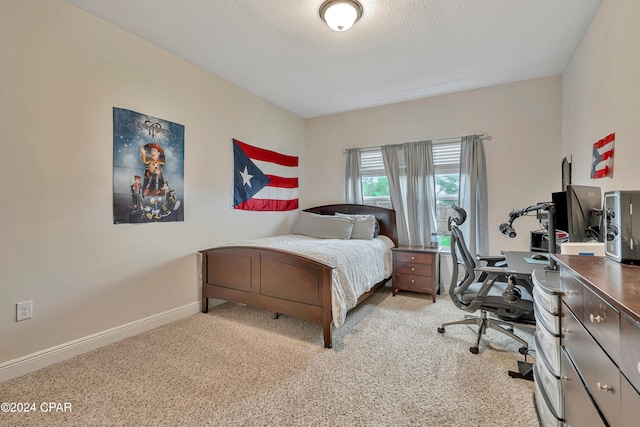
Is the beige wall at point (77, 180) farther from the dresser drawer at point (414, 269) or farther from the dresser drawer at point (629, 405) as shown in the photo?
the dresser drawer at point (629, 405)

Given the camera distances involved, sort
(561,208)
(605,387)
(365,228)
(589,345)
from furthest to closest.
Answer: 1. (365,228)
2. (561,208)
3. (589,345)
4. (605,387)

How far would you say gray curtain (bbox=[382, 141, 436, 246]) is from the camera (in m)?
3.83

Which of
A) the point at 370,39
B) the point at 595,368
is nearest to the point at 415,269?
the point at 370,39

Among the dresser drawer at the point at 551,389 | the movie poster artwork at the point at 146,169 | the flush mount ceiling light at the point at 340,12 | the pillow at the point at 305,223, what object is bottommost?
the dresser drawer at the point at 551,389

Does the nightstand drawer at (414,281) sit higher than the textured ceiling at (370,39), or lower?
lower

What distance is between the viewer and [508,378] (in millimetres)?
1860

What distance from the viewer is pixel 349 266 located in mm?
2693

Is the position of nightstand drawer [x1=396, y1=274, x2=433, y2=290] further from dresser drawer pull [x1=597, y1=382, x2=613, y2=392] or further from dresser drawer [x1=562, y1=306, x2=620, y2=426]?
dresser drawer pull [x1=597, y1=382, x2=613, y2=392]

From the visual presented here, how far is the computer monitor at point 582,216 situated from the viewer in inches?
60.6

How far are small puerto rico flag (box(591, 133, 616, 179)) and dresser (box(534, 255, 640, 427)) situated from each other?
0.96m

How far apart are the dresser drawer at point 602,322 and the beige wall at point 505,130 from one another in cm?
284

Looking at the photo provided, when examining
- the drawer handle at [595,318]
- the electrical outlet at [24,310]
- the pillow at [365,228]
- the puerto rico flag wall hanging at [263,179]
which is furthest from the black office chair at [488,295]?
the electrical outlet at [24,310]

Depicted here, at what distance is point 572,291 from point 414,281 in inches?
97.2

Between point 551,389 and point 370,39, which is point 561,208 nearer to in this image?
point 551,389
